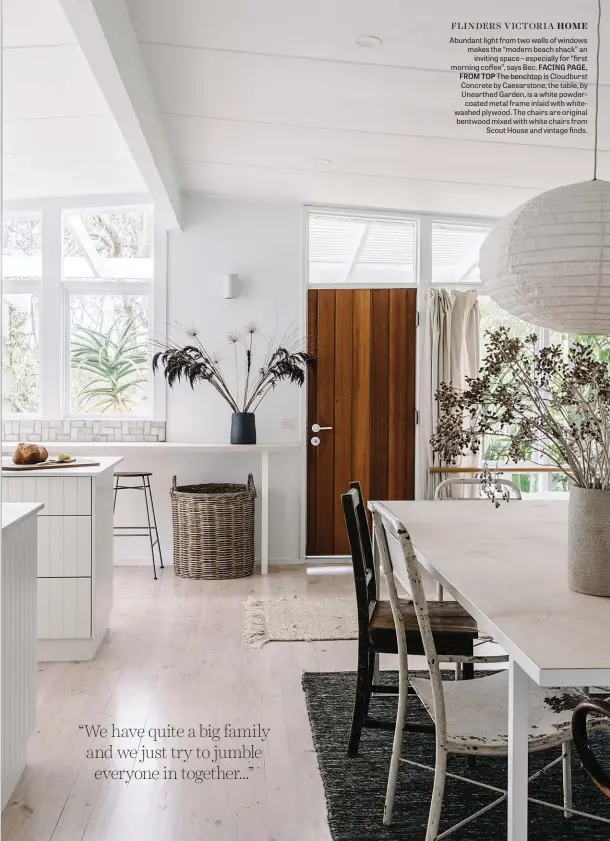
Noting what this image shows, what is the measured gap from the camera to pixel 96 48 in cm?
275

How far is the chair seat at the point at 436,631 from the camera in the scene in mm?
2416

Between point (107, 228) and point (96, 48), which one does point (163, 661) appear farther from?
point (107, 228)

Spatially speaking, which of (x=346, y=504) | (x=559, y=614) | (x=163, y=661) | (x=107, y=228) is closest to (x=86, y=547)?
(x=163, y=661)

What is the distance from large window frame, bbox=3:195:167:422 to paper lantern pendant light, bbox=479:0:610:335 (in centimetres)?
407

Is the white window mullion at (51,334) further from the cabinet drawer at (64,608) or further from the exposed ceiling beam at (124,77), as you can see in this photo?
the cabinet drawer at (64,608)

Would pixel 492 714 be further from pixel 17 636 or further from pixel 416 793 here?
pixel 17 636

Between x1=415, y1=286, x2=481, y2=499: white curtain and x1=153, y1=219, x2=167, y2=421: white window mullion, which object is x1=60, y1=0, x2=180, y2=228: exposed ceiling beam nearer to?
x1=153, y1=219, x2=167, y2=421: white window mullion

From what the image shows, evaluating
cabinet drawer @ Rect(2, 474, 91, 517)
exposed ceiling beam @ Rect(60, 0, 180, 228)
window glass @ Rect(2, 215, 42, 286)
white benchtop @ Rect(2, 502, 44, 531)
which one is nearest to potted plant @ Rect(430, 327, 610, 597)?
white benchtop @ Rect(2, 502, 44, 531)

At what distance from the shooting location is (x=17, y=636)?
7.88 ft

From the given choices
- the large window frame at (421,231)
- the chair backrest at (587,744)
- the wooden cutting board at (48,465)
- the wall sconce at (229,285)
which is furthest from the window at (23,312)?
the chair backrest at (587,744)

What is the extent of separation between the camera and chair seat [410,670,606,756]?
5.96 ft

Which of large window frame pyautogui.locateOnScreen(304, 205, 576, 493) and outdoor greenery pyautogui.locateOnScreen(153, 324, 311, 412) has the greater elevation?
large window frame pyautogui.locateOnScreen(304, 205, 576, 493)

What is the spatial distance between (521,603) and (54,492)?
2.37 m

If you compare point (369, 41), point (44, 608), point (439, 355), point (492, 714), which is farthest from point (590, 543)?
point (439, 355)
